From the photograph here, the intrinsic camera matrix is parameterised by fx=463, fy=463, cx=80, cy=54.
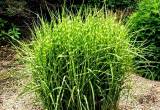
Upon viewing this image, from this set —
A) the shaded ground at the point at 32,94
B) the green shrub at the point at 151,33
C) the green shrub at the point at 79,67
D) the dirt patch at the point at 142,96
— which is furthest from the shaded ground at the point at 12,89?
the green shrub at the point at 151,33

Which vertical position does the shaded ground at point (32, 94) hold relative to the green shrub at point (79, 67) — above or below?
below

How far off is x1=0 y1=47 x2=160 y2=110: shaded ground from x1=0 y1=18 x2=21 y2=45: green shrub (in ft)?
2.76

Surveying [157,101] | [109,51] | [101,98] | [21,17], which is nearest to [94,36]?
[109,51]

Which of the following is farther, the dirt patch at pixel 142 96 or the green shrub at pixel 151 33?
the green shrub at pixel 151 33

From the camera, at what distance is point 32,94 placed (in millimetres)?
5020

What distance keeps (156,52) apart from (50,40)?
213 cm

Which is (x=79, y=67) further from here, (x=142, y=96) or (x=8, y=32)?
(x=8, y=32)

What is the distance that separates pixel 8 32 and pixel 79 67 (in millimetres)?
3010

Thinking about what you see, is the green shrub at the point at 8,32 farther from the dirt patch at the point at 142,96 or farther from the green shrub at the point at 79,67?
the green shrub at the point at 79,67

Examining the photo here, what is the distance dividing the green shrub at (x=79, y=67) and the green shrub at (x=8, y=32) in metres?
2.54

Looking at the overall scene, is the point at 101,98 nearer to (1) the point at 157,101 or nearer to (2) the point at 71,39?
(2) the point at 71,39

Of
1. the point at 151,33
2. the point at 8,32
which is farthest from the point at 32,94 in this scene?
the point at 8,32

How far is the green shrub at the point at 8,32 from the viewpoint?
6.63 m

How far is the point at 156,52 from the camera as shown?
5.73 meters
